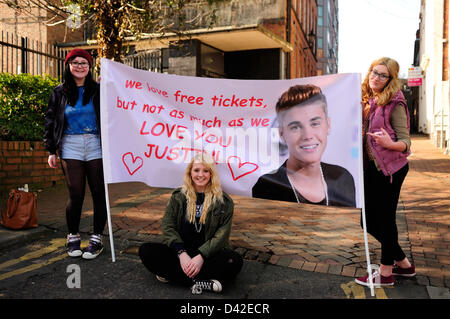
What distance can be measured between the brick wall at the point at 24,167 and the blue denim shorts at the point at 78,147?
3.44 meters

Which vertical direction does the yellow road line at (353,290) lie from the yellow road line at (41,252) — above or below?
below

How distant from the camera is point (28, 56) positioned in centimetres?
804

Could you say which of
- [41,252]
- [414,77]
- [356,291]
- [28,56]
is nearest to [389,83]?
[356,291]

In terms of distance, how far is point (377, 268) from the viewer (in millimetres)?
3352

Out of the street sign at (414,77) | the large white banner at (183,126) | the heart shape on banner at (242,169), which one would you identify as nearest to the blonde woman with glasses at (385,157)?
the large white banner at (183,126)

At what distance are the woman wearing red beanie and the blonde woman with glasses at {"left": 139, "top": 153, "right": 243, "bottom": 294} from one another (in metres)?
0.93

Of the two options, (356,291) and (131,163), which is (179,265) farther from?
(356,291)

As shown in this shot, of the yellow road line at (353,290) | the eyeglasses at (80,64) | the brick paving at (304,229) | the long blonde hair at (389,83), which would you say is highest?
the eyeglasses at (80,64)

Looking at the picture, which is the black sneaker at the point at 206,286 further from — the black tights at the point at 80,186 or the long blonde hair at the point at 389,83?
the long blonde hair at the point at 389,83

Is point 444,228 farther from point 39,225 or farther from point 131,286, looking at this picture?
point 39,225

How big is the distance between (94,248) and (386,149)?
2.72m

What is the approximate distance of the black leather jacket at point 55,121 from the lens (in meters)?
3.63

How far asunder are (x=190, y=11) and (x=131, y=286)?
13.4 metres
